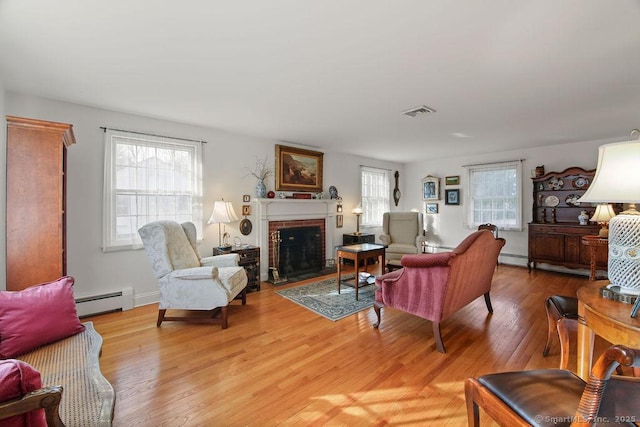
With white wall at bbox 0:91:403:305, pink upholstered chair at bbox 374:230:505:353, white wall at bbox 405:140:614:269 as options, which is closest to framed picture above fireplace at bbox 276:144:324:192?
white wall at bbox 0:91:403:305

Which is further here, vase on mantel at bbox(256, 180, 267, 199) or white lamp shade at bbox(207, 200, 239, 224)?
vase on mantel at bbox(256, 180, 267, 199)

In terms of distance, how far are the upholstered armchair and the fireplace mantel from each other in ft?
3.45

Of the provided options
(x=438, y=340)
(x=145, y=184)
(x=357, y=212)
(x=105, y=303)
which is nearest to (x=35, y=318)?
(x=105, y=303)

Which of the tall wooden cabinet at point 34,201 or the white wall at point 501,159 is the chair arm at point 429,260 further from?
the white wall at point 501,159

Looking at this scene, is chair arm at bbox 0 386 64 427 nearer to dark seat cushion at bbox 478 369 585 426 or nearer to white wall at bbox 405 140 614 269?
dark seat cushion at bbox 478 369 585 426

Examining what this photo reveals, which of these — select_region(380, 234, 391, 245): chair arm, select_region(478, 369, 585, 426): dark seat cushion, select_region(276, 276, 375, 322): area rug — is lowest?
select_region(276, 276, 375, 322): area rug

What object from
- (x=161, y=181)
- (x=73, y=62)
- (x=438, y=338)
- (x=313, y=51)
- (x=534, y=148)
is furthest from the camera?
(x=534, y=148)

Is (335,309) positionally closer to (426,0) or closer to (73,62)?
(426,0)

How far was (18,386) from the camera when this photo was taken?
2.76ft

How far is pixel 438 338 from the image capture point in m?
2.37

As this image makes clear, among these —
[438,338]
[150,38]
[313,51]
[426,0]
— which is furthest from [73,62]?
[438,338]

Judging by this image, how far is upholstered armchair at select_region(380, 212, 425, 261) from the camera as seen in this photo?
500cm

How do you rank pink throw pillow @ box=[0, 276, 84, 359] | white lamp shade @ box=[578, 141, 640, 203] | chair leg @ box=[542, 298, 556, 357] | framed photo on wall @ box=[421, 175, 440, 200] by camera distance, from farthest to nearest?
framed photo on wall @ box=[421, 175, 440, 200] → chair leg @ box=[542, 298, 556, 357] → pink throw pillow @ box=[0, 276, 84, 359] → white lamp shade @ box=[578, 141, 640, 203]

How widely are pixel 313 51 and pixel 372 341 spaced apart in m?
2.46
